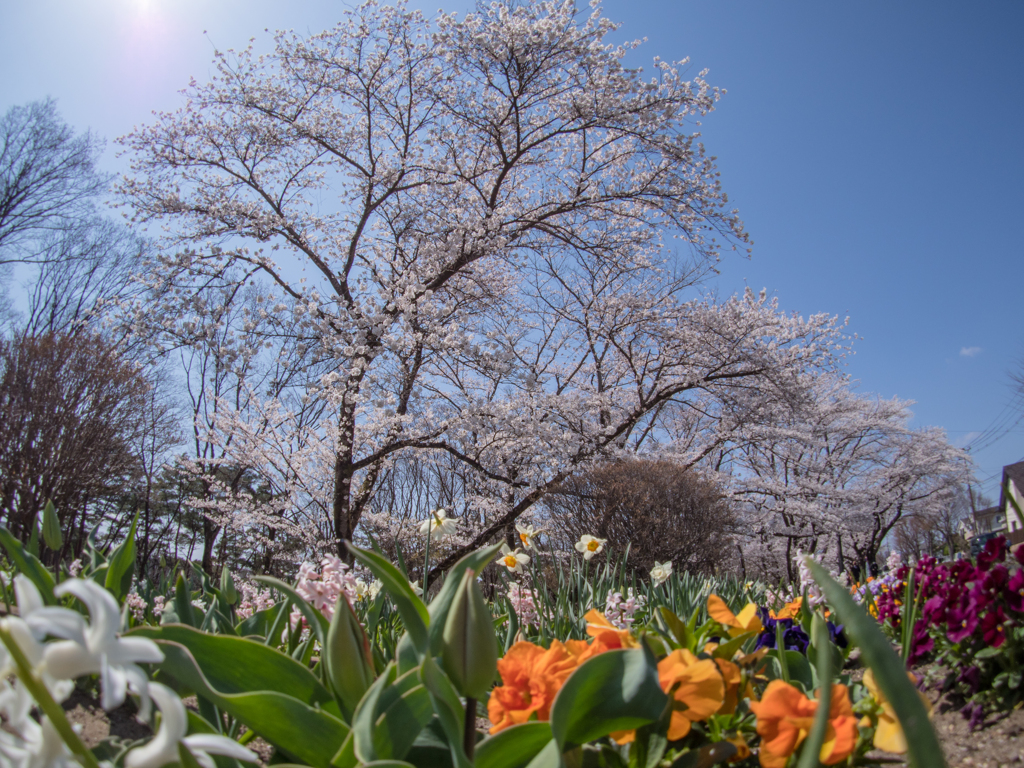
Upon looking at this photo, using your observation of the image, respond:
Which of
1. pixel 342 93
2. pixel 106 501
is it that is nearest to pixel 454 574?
pixel 342 93

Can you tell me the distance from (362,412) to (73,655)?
891cm

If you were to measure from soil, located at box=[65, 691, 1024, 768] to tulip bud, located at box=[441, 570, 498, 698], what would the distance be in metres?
0.46

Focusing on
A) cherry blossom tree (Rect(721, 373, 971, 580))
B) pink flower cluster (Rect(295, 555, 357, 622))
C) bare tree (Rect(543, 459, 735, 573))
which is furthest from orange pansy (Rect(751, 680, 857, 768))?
cherry blossom tree (Rect(721, 373, 971, 580))

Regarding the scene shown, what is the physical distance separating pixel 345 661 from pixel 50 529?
1450 millimetres

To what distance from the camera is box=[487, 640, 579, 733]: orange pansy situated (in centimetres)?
69

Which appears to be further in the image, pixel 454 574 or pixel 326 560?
pixel 326 560

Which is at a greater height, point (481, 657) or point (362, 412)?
point (362, 412)

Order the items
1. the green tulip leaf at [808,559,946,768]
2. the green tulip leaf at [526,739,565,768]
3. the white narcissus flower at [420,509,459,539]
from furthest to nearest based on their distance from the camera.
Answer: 1. the white narcissus flower at [420,509,459,539]
2. the green tulip leaf at [526,739,565,768]
3. the green tulip leaf at [808,559,946,768]

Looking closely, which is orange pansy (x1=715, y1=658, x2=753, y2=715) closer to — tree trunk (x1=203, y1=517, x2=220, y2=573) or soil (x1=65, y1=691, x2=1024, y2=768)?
soil (x1=65, y1=691, x2=1024, y2=768)

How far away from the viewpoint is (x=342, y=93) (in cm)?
917

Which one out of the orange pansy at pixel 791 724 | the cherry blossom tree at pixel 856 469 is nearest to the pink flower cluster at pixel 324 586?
the orange pansy at pixel 791 724

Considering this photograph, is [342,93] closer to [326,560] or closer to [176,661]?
[326,560]

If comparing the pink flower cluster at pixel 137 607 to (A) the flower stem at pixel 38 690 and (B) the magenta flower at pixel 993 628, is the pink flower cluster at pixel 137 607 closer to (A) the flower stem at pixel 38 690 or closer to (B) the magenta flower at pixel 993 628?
(A) the flower stem at pixel 38 690

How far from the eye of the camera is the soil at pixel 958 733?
2.31ft
